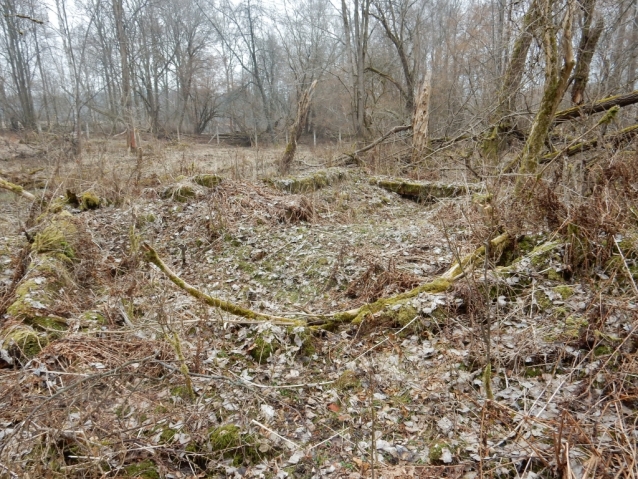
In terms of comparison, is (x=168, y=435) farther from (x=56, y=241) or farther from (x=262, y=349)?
(x=56, y=241)

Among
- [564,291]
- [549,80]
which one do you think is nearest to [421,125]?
[549,80]

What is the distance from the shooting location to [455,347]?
11.2ft

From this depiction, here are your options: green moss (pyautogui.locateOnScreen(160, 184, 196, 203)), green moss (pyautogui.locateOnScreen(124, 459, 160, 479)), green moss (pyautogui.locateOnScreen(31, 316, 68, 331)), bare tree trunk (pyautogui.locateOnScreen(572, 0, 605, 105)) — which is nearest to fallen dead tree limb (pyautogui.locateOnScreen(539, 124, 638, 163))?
bare tree trunk (pyautogui.locateOnScreen(572, 0, 605, 105))

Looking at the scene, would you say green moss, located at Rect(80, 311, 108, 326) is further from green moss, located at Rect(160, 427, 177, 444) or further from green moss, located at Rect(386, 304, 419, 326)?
green moss, located at Rect(386, 304, 419, 326)

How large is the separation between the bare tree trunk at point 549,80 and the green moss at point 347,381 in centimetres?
357

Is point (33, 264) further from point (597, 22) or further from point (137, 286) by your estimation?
point (597, 22)

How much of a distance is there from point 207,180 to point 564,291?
7080 millimetres

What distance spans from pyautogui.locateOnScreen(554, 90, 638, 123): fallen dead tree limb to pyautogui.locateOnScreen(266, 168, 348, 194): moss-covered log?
4.92 m

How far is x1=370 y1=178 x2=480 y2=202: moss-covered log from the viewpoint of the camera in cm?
903

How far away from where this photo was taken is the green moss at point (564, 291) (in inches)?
139

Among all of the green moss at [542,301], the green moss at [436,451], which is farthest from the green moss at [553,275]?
the green moss at [436,451]

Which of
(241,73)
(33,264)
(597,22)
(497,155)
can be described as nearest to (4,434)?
(33,264)

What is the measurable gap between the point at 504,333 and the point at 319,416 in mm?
1732

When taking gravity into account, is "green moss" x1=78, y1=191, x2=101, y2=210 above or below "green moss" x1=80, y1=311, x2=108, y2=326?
above
